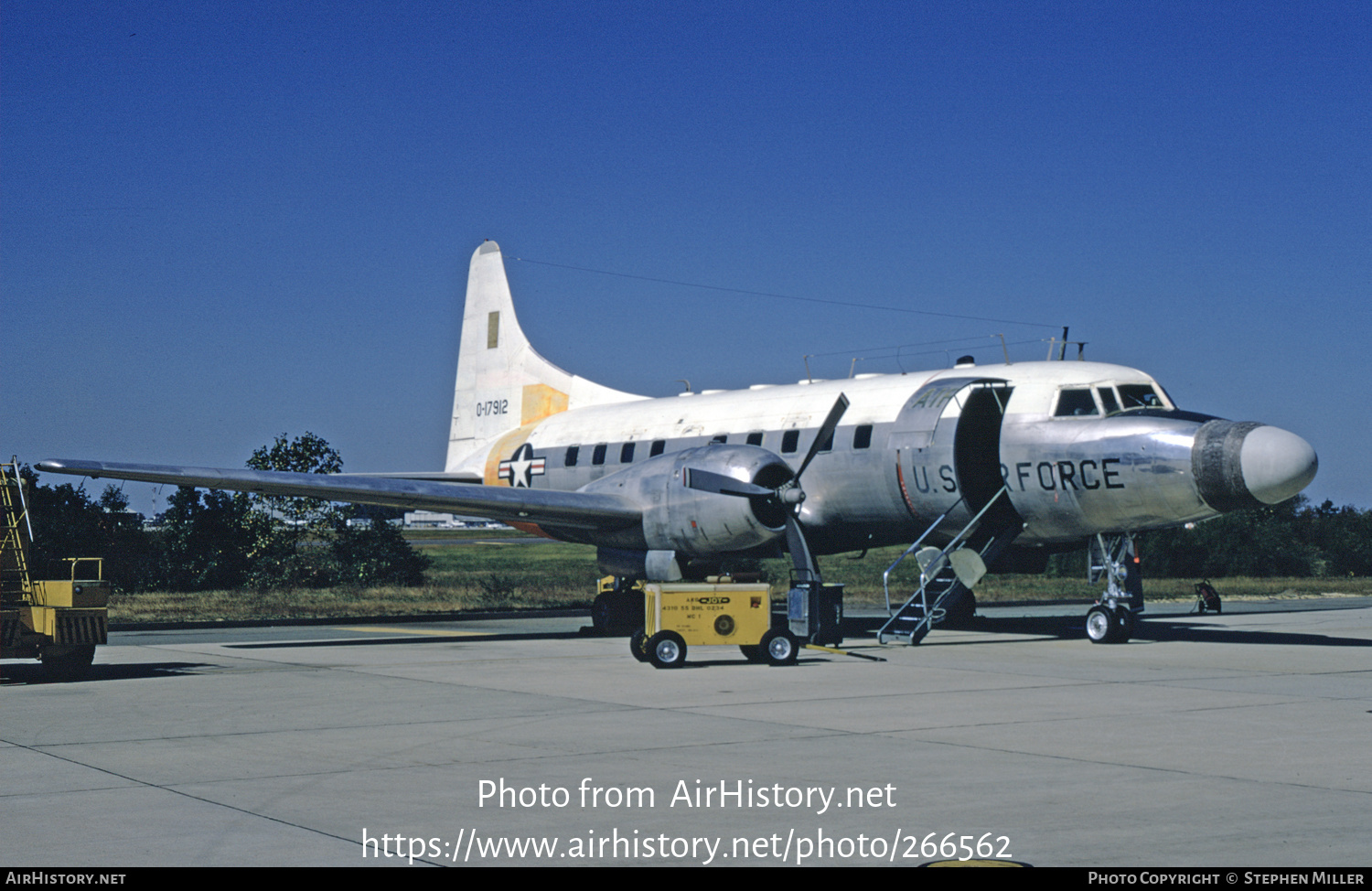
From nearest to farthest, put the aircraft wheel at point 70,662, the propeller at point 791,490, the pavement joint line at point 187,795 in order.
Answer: the pavement joint line at point 187,795, the aircraft wheel at point 70,662, the propeller at point 791,490

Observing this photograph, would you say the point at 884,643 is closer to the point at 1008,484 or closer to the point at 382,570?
the point at 1008,484

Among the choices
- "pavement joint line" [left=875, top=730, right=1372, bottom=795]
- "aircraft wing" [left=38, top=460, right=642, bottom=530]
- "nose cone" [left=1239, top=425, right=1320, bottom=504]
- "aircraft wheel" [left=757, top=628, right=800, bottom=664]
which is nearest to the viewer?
"pavement joint line" [left=875, top=730, right=1372, bottom=795]

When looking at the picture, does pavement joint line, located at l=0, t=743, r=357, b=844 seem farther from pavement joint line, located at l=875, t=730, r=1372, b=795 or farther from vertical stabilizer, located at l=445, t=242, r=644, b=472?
vertical stabilizer, located at l=445, t=242, r=644, b=472

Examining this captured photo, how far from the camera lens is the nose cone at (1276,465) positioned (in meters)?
18.3

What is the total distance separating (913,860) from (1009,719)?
5833 millimetres

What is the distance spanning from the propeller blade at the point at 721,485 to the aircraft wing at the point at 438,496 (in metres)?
1.76

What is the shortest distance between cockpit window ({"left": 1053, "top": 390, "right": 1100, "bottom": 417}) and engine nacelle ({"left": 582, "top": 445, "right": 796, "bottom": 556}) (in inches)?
172

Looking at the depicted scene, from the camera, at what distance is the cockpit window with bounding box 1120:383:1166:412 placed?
67.2 ft

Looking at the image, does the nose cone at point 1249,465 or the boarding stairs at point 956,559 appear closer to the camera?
the nose cone at point 1249,465

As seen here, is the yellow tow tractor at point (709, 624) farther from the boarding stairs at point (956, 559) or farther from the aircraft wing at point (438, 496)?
the aircraft wing at point (438, 496)

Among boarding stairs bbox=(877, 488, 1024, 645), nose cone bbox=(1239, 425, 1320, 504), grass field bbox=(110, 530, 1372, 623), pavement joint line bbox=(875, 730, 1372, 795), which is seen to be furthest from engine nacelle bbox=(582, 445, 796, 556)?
grass field bbox=(110, 530, 1372, 623)

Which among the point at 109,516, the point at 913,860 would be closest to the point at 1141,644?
the point at 913,860

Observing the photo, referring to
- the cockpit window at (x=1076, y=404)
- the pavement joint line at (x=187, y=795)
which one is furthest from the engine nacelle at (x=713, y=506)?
the pavement joint line at (x=187, y=795)

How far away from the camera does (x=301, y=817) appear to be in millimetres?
8070
